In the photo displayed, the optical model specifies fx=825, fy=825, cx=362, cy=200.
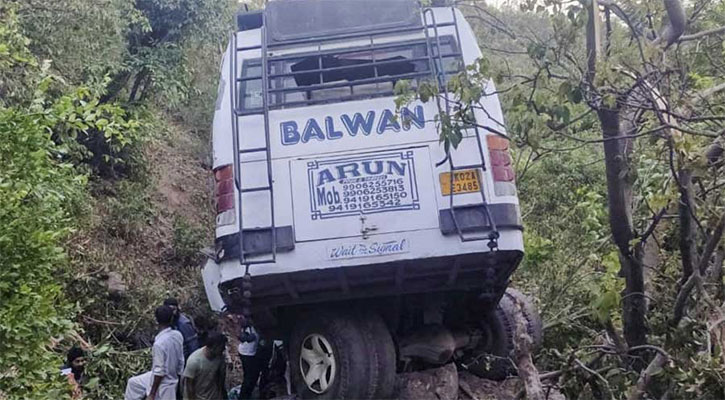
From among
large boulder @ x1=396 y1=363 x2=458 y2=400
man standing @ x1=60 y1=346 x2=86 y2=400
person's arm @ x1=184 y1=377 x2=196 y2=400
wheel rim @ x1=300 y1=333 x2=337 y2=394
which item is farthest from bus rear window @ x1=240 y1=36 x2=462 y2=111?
A: man standing @ x1=60 y1=346 x2=86 y2=400

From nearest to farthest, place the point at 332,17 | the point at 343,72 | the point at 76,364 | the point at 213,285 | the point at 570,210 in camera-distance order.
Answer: the point at 343,72 < the point at 332,17 < the point at 213,285 < the point at 76,364 < the point at 570,210

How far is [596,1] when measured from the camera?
135 inches

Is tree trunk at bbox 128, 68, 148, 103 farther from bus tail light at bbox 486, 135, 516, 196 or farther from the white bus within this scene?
bus tail light at bbox 486, 135, 516, 196

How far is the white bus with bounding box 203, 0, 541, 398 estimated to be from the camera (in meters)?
4.97

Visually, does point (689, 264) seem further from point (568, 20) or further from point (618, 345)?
point (568, 20)

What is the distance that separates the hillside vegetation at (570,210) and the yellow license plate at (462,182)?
379mm

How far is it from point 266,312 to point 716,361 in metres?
2.90

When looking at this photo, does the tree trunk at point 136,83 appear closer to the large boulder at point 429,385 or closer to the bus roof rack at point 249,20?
the bus roof rack at point 249,20

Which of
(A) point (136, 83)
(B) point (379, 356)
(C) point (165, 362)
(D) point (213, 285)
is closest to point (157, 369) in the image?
(C) point (165, 362)

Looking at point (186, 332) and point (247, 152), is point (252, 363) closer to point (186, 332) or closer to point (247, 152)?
point (186, 332)

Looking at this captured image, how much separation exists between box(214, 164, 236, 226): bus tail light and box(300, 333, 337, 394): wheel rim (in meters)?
0.97

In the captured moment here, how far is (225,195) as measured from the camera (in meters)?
→ 5.17

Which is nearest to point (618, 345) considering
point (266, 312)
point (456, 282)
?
point (456, 282)

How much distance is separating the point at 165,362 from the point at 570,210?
242 inches
